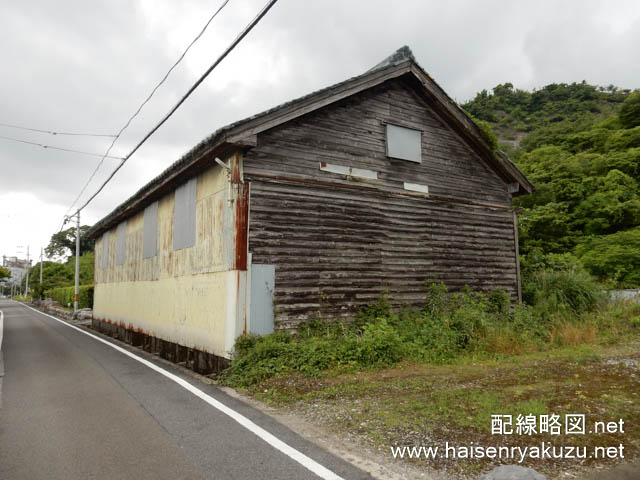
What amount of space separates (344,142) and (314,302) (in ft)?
13.5

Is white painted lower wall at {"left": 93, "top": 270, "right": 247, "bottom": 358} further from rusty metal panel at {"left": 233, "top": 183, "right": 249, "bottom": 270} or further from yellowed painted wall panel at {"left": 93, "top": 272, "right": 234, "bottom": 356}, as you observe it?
rusty metal panel at {"left": 233, "top": 183, "right": 249, "bottom": 270}

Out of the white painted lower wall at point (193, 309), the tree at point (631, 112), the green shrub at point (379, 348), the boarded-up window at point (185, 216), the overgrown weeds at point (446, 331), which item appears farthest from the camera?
the tree at point (631, 112)

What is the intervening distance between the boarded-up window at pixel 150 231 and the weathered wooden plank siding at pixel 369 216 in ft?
20.7

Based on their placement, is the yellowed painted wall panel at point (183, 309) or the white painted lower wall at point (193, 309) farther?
the yellowed painted wall panel at point (183, 309)

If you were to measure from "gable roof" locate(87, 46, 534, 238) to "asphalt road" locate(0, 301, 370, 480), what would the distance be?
498 cm

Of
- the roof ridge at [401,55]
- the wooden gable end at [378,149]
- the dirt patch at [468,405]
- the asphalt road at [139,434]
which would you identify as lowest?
the asphalt road at [139,434]

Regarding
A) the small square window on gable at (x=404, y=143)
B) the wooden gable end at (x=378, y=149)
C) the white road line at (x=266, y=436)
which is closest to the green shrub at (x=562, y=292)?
the wooden gable end at (x=378, y=149)

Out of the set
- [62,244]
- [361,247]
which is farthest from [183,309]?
[62,244]

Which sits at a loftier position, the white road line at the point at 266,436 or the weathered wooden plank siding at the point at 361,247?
the weathered wooden plank siding at the point at 361,247

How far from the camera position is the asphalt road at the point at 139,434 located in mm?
4133

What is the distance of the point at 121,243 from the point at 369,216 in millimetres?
12275

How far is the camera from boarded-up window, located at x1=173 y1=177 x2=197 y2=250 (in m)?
11.4

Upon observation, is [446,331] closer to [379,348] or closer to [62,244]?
[379,348]

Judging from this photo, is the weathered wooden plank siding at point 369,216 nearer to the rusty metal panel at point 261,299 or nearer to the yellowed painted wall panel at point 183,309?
the rusty metal panel at point 261,299
